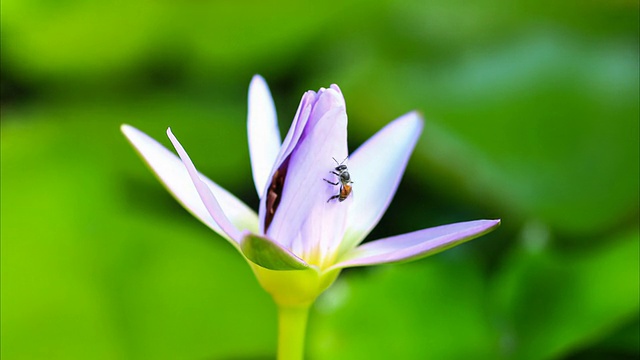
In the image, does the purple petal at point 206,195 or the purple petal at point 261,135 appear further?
the purple petal at point 261,135

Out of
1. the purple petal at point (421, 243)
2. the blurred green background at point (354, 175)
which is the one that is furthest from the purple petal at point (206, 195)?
the blurred green background at point (354, 175)

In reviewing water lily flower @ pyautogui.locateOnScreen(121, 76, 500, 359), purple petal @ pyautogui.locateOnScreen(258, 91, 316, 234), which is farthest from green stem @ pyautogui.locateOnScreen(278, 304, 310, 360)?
purple petal @ pyautogui.locateOnScreen(258, 91, 316, 234)

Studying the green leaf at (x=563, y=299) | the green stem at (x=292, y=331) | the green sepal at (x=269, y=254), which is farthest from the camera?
the green leaf at (x=563, y=299)

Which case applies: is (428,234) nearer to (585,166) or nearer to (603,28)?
(585,166)

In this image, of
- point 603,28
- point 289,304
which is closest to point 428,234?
point 289,304

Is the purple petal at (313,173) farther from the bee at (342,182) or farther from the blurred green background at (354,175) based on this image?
the blurred green background at (354,175)
